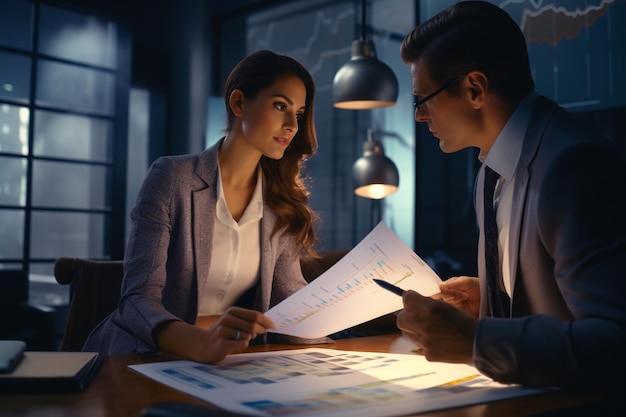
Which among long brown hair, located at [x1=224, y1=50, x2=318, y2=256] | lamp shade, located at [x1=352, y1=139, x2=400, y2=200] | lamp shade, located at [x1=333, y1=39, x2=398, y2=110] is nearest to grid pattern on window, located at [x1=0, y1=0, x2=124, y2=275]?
lamp shade, located at [x1=352, y1=139, x2=400, y2=200]

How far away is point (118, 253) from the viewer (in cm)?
514

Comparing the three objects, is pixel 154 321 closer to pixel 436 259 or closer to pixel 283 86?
pixel 283 86

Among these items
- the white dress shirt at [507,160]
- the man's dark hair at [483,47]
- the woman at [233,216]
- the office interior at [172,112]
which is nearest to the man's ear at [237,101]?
the woman at [233,216]

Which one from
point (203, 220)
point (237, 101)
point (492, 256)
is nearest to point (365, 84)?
point (237, 101)

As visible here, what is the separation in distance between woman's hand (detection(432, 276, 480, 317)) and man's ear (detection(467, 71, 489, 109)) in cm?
37

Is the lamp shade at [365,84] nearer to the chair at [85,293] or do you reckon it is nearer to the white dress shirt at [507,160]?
the chair at [85,293]

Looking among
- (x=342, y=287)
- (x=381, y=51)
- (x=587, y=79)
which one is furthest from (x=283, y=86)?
(x=381, y=51)

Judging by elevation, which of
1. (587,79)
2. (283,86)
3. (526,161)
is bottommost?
(526,161)

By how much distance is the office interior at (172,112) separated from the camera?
3916 mm

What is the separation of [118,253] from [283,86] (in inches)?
145

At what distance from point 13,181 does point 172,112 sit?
1628mm

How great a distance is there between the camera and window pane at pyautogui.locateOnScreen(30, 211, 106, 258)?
4.83 m

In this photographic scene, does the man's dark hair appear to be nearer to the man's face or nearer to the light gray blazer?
the man's face

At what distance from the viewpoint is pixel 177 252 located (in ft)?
5.41
